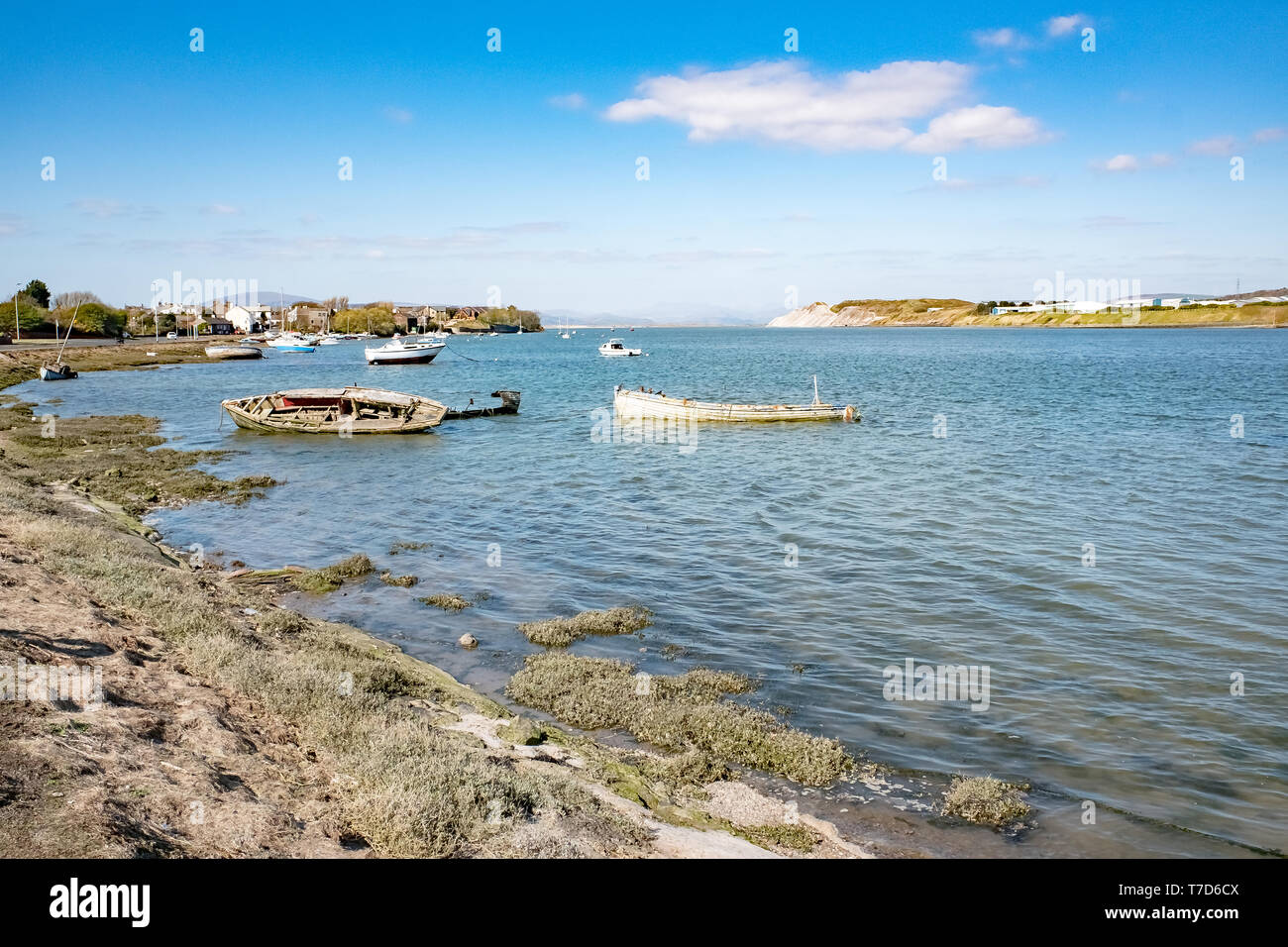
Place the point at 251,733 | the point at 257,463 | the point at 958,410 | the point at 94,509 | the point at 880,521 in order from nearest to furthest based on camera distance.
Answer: the point at 251,733 → the point at 94,509 → the point at 880,521 → the point at 257,463 → the point at 958,410

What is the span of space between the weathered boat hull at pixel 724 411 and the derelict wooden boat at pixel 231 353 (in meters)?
88.6

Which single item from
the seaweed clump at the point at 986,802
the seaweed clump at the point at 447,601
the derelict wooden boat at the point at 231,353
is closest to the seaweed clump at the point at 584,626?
the seaweed clump at the point at 447,601

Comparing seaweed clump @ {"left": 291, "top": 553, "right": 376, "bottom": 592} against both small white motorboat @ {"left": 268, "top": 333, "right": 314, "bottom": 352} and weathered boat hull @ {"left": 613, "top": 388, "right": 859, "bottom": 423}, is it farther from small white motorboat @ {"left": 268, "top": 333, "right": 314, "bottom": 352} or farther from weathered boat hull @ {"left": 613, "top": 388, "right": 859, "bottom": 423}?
small white motorboat @ {"left": 268, "top": 333, "right": 314, "bottom": 352}

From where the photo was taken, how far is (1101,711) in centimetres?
1198

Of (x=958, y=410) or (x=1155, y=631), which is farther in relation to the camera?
(x=958, y=410)

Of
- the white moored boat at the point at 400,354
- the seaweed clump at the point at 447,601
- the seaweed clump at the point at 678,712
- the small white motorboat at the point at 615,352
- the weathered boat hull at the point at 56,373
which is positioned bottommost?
the seaweed clump at the point at 678,712

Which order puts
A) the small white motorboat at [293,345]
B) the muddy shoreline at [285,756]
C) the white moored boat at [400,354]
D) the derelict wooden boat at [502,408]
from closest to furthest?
the muddy shoreline at [285,756]
the derelict wooden boat at [502,408]
the white moored boat at [400,354]
the small white motorboat at [293,345]

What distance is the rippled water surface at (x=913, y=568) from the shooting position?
10.9 meters

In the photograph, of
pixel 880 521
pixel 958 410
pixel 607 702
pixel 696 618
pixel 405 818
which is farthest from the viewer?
pixel 958 410

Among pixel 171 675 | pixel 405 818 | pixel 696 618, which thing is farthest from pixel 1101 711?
pixel 171 675

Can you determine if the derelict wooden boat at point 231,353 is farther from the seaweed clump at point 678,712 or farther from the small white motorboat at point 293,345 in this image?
the seaweed clump at point 678,712

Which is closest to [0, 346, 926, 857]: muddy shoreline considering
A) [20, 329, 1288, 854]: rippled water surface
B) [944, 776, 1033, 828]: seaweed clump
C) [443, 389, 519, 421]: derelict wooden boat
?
[944, 776, 1033, 828]: seaweed clump

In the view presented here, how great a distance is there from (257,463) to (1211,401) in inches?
2314

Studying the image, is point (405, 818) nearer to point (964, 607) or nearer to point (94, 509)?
point (964, 607)
